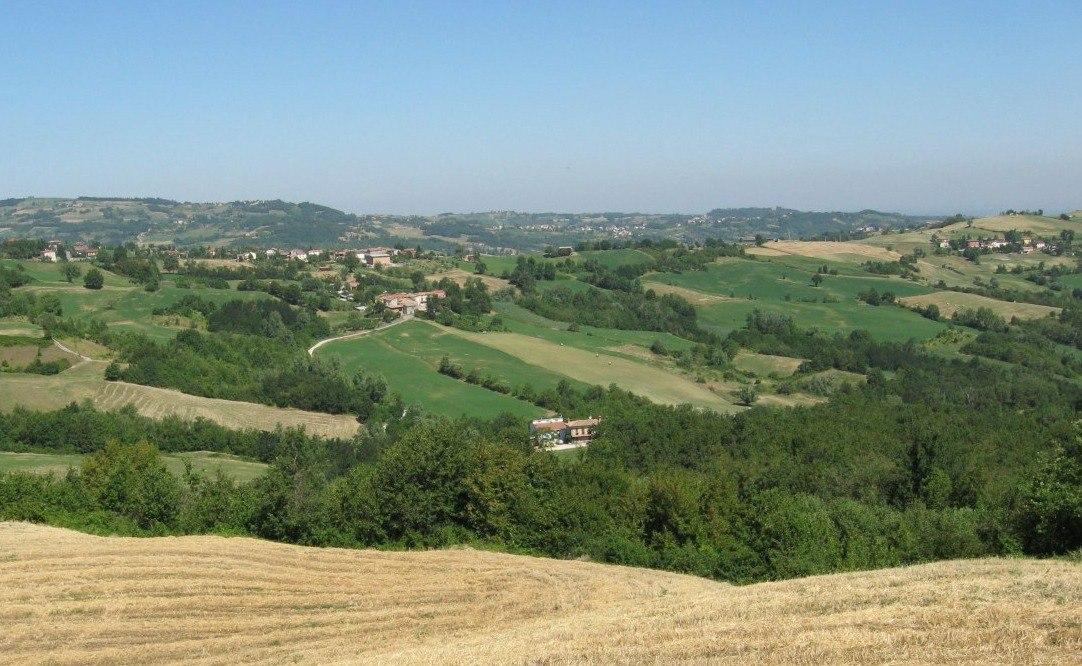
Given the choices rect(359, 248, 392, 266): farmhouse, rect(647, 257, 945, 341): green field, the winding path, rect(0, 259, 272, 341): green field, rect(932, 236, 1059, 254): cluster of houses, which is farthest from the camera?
rect(932, 236, 1059, 254): cluster of houses

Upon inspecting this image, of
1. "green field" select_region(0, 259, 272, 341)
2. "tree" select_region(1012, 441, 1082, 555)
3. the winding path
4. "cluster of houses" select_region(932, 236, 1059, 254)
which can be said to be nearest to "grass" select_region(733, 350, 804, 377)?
"green field" select_region(0, 259, 272, 341)

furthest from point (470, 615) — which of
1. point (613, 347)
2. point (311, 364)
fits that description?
point (613, 347)

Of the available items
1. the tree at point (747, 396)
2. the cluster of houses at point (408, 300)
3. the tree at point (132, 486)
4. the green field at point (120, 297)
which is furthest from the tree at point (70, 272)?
the tree at point (747, 396)

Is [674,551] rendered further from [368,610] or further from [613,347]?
[613,347]

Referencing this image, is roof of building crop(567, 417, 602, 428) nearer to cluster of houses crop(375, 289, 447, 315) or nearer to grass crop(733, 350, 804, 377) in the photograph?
grass crop(733, 350, 804, 377)

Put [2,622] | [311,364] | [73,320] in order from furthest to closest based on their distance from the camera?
1. [73,320]
2. [311,364]
3. [2,622]

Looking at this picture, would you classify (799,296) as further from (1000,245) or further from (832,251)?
(1000,245)
